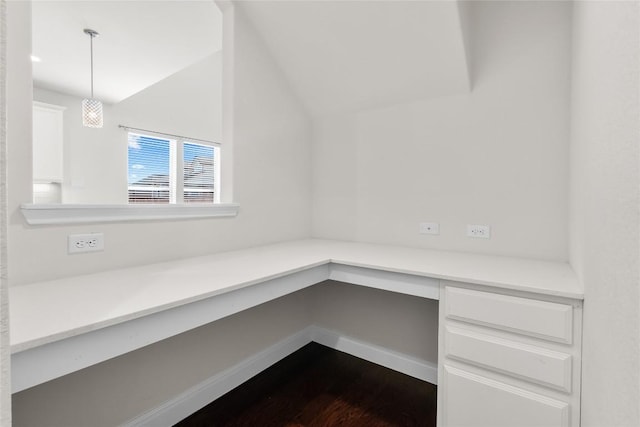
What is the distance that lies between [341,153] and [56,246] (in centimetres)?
188

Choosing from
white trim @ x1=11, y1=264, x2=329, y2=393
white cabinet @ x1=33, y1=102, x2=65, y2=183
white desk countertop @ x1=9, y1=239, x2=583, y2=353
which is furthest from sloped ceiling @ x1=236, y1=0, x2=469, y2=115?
white cabinet @ x1=33, y1=102, x2=65, y2=183

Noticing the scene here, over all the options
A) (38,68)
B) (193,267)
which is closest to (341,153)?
(193,267)

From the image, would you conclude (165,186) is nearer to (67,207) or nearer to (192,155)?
(192,155)

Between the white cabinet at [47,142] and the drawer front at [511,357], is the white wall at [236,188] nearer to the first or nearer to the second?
the drawer front at [511,357]

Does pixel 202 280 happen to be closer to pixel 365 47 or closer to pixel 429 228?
pixel 429 228

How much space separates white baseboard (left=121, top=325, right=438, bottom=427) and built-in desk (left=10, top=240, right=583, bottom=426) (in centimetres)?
Result: 74

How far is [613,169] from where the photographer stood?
690 millimetres

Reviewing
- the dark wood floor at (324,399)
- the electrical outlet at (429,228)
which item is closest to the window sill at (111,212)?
the dark wood floor at (324,399)

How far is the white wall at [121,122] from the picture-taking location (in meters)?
4.08

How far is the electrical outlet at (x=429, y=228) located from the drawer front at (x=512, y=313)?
0.72 metres

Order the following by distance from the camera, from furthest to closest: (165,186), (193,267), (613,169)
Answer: (165,186) → (193,267) → (613,169)

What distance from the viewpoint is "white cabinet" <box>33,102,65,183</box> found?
3.80 m

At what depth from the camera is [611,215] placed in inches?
27.5

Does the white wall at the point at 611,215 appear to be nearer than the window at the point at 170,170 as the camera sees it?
Yes
